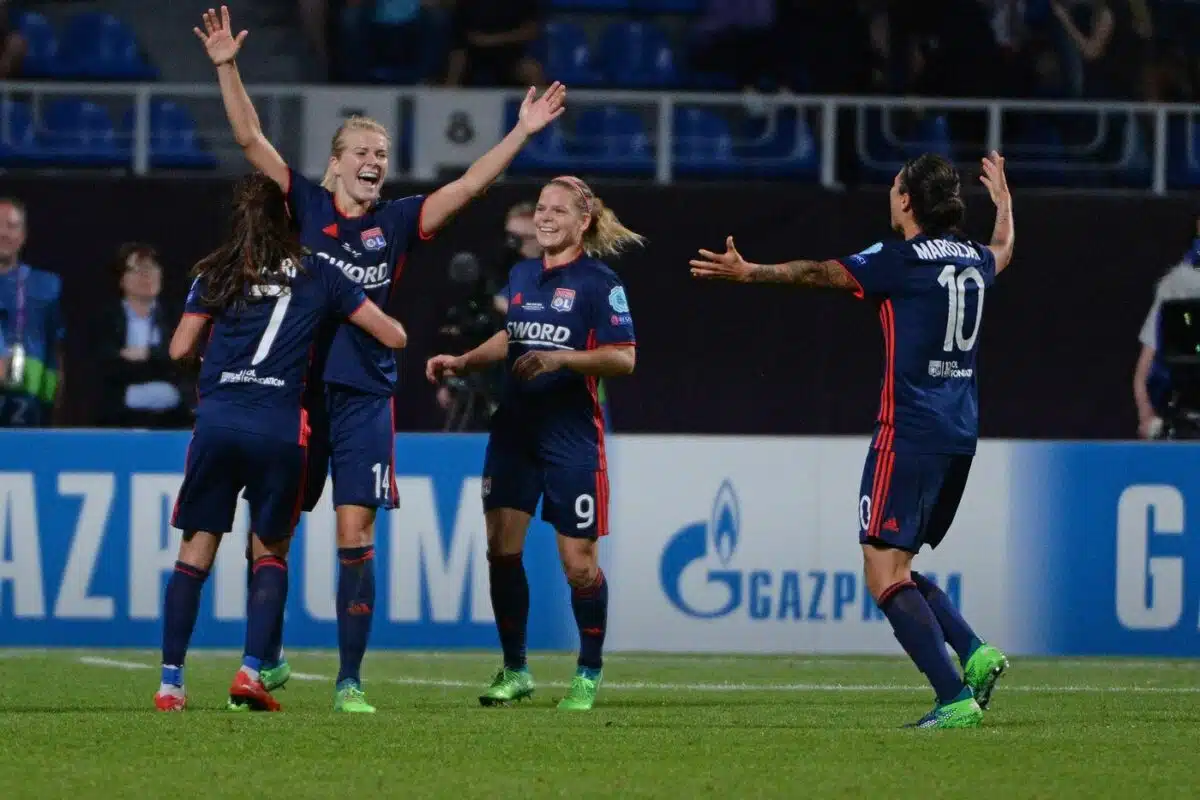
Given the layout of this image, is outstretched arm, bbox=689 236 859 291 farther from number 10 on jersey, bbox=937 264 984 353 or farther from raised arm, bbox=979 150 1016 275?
raised arm, bbox=979 150 1016 275

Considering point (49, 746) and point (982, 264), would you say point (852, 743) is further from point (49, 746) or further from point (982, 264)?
point (49, 746)

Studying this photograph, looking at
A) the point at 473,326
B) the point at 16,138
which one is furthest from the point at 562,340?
the point at 16,138

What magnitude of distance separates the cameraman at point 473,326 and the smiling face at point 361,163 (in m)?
4.33

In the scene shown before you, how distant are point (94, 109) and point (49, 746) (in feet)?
29.7

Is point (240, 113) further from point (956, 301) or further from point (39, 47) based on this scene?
point (39, 47)

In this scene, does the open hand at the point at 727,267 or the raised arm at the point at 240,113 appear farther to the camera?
the raised arm at the point at 240,113

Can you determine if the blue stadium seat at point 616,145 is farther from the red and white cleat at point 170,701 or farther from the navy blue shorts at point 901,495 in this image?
the red and white cleat at point 170,701

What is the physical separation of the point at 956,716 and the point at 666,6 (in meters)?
10.4

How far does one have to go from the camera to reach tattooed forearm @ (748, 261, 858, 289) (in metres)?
7.31

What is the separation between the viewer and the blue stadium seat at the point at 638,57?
53.5 ft

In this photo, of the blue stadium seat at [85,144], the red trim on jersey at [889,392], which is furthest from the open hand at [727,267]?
the blue stadium seat at [85,144]

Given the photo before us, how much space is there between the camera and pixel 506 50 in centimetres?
1555

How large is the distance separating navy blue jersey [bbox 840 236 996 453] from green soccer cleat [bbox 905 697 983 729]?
83 centimetres

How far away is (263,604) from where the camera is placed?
771 centimetres
